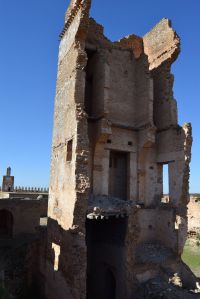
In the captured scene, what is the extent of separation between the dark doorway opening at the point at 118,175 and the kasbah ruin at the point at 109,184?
0.18 feet

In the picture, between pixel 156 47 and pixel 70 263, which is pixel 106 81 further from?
pixel 70 263

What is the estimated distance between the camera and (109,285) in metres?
13.7

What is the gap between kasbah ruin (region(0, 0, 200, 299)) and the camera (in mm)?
11617

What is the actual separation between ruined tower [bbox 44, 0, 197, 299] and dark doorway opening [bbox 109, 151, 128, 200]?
54 millimetres

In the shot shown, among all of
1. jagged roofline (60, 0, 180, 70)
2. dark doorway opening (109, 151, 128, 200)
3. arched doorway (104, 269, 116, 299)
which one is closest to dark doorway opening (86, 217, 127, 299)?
arched doorway (104, 269, 116, 299)

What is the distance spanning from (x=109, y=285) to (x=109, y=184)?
15.8 feet

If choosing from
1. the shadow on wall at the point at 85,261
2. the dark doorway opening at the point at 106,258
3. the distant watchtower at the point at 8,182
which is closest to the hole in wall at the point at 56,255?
the shadow on wall at the point at 85,261

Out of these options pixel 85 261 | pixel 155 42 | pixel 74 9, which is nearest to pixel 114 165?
pixel 85 261

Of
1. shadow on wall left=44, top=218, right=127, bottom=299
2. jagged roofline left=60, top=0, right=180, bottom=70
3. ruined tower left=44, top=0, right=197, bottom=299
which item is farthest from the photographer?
jagged roofline left=60, top=0, right=180, bottom=70

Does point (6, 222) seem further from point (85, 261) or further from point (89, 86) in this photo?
point (85, 261)

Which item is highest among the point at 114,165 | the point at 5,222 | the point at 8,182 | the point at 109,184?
the point at 114,165

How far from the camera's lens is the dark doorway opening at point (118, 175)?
15797mm

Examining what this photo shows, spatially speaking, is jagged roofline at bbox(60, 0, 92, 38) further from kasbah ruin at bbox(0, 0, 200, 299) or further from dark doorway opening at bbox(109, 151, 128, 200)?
dark doorway opening at bbox(109, 151, 128, 200)

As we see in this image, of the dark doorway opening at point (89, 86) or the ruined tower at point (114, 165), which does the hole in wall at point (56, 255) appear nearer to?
the ruined tower at point (114, 165)
